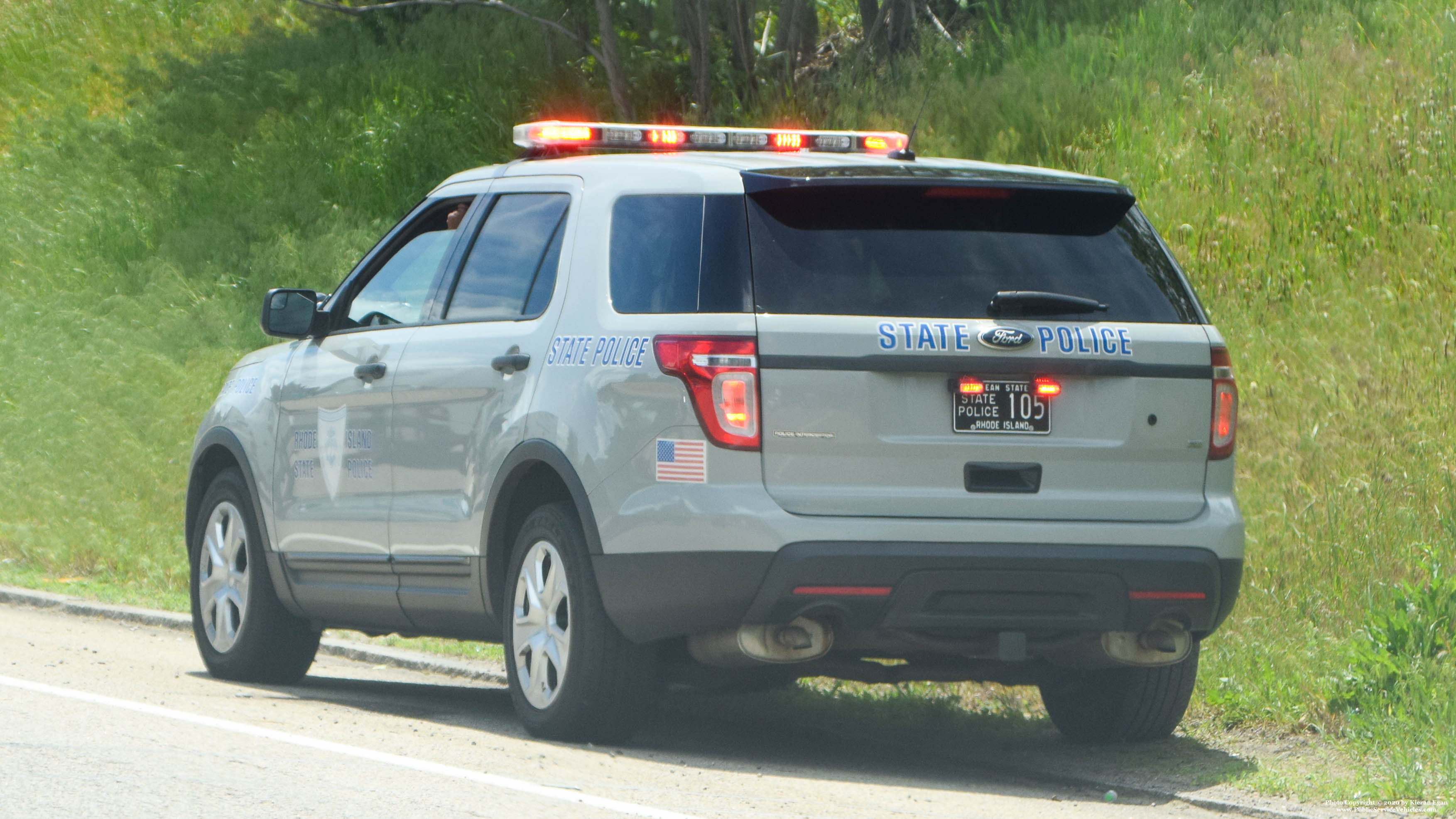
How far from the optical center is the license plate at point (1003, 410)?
20.7 ft

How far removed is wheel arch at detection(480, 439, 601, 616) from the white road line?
2.58 feet

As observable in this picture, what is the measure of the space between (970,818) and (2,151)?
71.3ft

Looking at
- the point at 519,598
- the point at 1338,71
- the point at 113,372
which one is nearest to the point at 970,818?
the point at 519,598

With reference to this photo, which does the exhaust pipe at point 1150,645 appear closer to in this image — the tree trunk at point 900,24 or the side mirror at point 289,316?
the side mirror at point 289,316

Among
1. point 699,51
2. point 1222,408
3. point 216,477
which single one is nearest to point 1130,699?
point 1222,408

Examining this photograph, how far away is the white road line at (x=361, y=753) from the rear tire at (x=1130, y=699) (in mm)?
2019

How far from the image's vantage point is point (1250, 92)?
41.3ft

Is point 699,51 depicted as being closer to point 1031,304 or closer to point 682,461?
point 1031,304

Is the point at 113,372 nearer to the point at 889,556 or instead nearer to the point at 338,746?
the point at 338,746

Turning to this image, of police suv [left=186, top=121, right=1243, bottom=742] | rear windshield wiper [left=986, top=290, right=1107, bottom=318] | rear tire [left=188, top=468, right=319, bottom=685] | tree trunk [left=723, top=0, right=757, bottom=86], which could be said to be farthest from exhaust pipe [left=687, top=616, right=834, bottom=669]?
tree trunk [left=723, top=0, right=757, bottom=86]

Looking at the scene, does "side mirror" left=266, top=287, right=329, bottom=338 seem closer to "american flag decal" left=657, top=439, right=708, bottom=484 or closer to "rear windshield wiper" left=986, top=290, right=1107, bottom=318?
"american flag decal" left=657, top=439, right=708, bottom=484

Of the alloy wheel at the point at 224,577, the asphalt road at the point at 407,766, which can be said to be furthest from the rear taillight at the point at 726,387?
the alloy wheel at the point at 224,577

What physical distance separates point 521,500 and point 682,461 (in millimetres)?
1091

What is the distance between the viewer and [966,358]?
6297 mm
